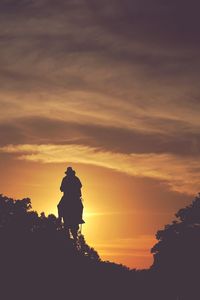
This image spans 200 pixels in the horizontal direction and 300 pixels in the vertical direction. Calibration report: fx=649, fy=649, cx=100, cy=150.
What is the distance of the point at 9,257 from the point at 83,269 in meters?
5.35

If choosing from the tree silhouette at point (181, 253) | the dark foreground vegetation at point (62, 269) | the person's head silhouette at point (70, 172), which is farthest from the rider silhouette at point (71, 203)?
the tree silhouette at point (181, 253)

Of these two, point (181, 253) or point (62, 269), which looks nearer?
point (62, 269)

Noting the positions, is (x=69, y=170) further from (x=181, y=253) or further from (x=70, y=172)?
(x=181, y=253)

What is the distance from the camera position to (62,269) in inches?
1626

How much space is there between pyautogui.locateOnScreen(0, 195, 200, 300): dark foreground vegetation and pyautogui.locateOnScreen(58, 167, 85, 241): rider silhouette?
0.72 meters

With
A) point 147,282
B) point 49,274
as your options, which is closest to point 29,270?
point 49,274

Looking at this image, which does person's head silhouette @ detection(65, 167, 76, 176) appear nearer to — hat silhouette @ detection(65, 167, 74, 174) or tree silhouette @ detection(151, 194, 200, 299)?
hat silhouette @ detection(65, 167, 74, 174)

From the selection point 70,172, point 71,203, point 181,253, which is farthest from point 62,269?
point 181,253

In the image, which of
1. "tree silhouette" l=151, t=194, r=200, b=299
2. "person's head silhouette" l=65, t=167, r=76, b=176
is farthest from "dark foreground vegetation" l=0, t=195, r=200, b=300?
"person's head silhouette" l=65, t=167, r=76, b=176

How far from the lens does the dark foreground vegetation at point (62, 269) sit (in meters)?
39.8

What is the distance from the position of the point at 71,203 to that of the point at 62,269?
6494mm

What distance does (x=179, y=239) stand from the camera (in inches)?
2131

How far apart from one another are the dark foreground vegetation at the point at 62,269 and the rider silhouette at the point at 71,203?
2.37 feet

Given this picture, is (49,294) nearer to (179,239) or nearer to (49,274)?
(49,274)
